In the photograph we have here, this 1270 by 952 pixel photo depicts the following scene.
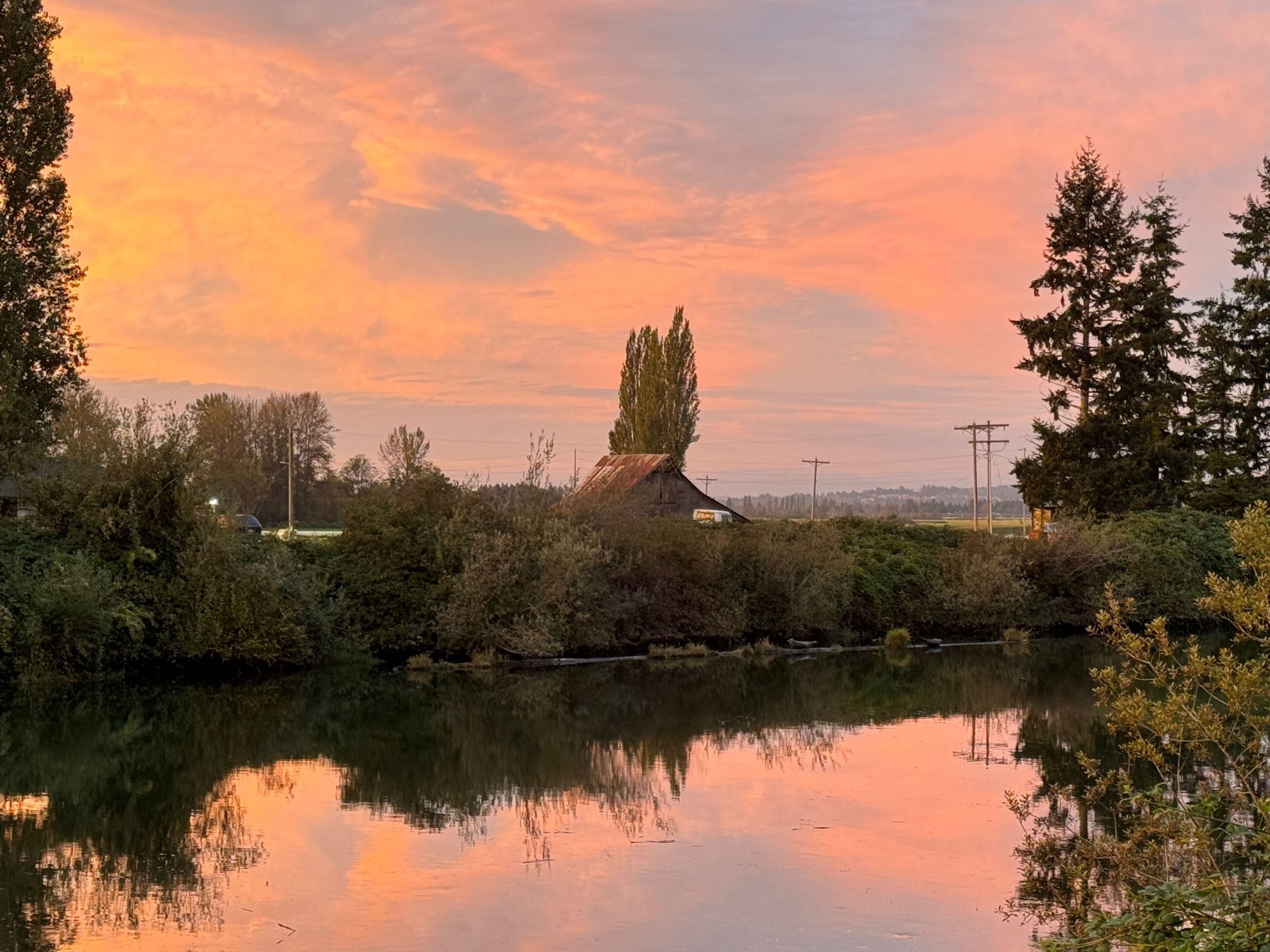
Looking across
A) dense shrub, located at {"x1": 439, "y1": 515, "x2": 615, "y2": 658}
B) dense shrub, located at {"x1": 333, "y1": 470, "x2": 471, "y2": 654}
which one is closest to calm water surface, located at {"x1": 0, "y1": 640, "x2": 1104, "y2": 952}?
dense shrub, located at {"x1": 439, "y1": 515, "x2": 615, "y2": 658}

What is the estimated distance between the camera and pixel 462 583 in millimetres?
28422

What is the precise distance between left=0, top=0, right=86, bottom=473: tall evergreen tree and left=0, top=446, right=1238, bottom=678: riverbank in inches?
84.3

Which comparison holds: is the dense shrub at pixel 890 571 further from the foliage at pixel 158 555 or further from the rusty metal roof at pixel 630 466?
the foliage at pixel 158 555

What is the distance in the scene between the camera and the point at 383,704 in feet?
74.6

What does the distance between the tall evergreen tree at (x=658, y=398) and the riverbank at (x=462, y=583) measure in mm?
31215

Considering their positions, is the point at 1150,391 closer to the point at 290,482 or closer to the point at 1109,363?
the point at 1109,363

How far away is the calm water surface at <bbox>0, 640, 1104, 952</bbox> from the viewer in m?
10.2

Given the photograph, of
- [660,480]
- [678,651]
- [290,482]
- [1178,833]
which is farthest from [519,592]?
[290,482]

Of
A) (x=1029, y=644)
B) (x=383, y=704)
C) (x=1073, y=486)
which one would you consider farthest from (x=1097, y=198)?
(x=383, y=704)

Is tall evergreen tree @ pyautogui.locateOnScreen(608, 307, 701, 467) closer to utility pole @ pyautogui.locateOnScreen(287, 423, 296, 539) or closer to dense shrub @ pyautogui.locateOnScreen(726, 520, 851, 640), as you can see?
utility pole @ pyautogui.locateOnScreen(287, 423, 296, 539)

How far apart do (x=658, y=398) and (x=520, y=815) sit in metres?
56.2

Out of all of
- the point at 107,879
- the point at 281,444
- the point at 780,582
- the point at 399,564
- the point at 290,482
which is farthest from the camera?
the point at 281,444

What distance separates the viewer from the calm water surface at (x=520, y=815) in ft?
33.3

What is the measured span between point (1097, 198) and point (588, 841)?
38429mm
